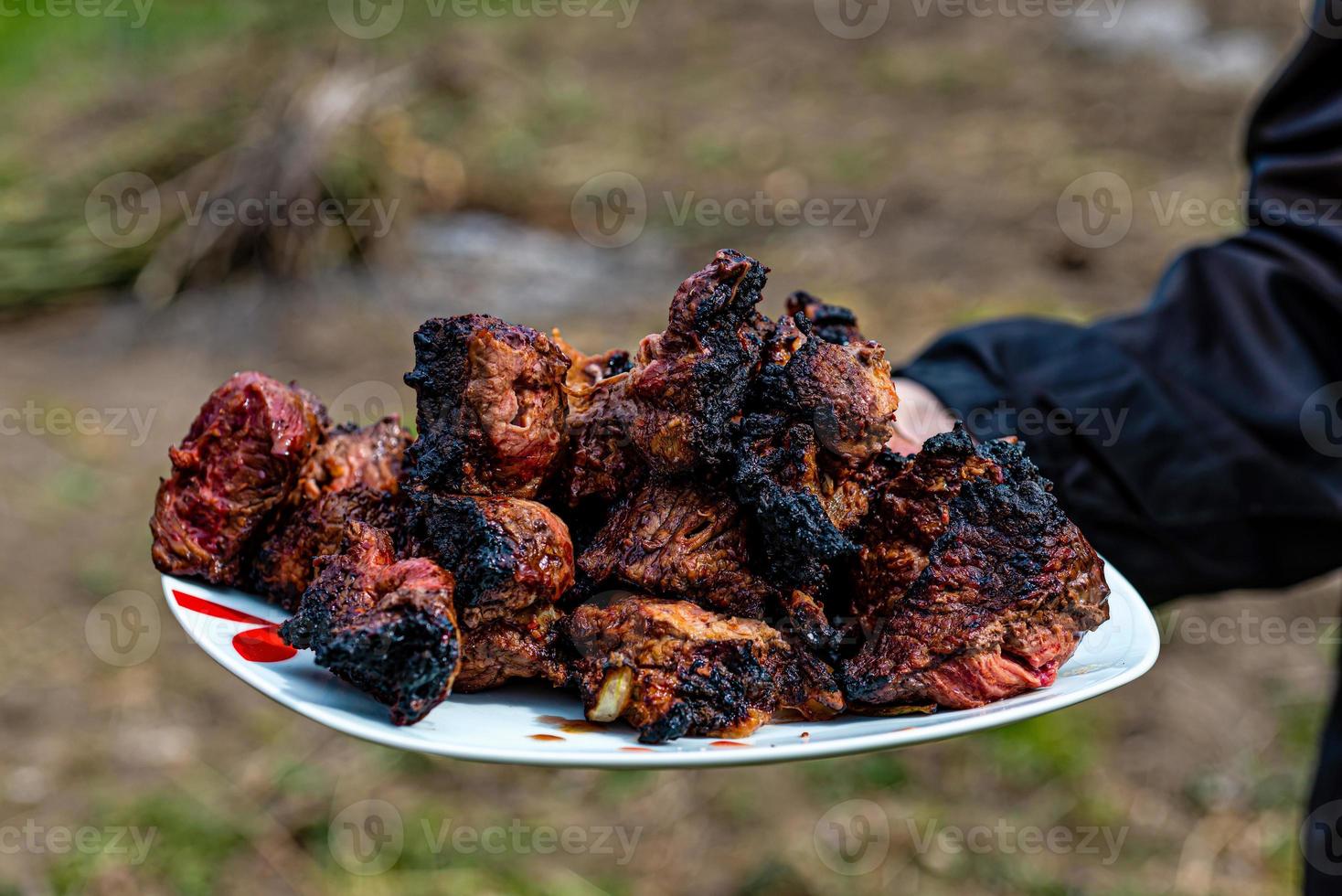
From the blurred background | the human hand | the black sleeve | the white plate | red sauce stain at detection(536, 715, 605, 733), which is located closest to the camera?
the white plate

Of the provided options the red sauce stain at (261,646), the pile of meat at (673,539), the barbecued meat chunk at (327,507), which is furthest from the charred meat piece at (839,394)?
the red sauce stain at (261,646)

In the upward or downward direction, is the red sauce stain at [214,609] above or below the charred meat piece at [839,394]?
below

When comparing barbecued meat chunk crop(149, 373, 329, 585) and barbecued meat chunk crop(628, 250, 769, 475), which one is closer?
barbecued meat chunk crop(628, 250, 769, 475)

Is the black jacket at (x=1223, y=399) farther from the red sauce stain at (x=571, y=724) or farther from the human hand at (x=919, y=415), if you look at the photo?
the red sauce stain at (x=571, y=724)

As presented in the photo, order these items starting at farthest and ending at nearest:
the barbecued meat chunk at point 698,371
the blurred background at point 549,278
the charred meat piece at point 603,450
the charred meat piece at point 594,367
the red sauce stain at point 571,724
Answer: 1. the blurred background at point 549,278
2. the charred meat piece at point 594,367
3. the charred meat piece at point 603,450
4. the barbecued meat chunk at point 698,371
5. the red sauce stain at point 571,724

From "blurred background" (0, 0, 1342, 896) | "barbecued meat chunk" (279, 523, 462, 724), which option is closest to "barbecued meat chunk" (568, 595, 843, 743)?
"barbecued meat chunk" (279, 523, 462, 724)

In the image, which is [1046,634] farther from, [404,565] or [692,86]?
[692,86]

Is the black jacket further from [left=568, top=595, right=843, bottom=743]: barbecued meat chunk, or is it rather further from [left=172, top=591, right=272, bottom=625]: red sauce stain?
[left=172, top=591, right=272, bottom=625]: red sauce stain

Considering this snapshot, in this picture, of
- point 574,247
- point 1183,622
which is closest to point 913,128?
point 574,247
